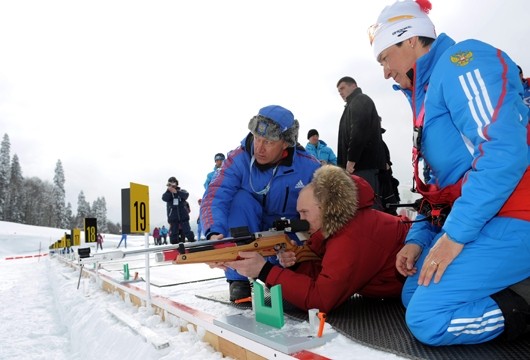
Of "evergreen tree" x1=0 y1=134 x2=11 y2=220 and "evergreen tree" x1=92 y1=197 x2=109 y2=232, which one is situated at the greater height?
"evergreen tree" x1=0 y1=134 x2=11 y2=220

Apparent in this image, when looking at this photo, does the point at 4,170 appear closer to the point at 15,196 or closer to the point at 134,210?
the point at 15,196

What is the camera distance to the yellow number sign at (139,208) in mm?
3859

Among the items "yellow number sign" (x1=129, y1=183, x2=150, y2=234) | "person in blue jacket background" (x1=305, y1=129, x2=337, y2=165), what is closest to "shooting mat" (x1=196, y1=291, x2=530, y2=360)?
"yellow number sign" (x1=129, y1=183, x2=150, y2=234)

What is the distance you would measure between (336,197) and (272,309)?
0.65 m

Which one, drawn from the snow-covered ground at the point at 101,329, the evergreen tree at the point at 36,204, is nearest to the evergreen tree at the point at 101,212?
the evergreen tree at the point at 36,204

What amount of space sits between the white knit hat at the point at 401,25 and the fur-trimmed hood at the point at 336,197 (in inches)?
25.3

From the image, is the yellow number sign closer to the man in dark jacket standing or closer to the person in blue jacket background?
the man in dark jacket standing

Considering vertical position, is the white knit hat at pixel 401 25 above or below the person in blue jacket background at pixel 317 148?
below

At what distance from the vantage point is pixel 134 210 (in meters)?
3.89

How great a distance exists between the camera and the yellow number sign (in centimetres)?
386

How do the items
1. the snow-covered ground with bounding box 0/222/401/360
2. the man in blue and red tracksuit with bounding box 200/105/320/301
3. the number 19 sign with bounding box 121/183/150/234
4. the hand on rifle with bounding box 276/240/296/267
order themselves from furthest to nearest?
the number 19 sign with bounding box 121/183/150/234, the man in blue and red tracksuit with bounding box 200/105/320/301, the hand on rifle with bounding box 276/240/296/267, the snow-covered ground with bounding box 0/222/401/360

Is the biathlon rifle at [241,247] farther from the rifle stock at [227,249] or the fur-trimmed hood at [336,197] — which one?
the fur-trimmed hood at [336,197]

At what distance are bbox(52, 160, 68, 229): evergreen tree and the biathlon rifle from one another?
226 feet

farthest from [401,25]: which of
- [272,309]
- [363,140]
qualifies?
[363,140]
